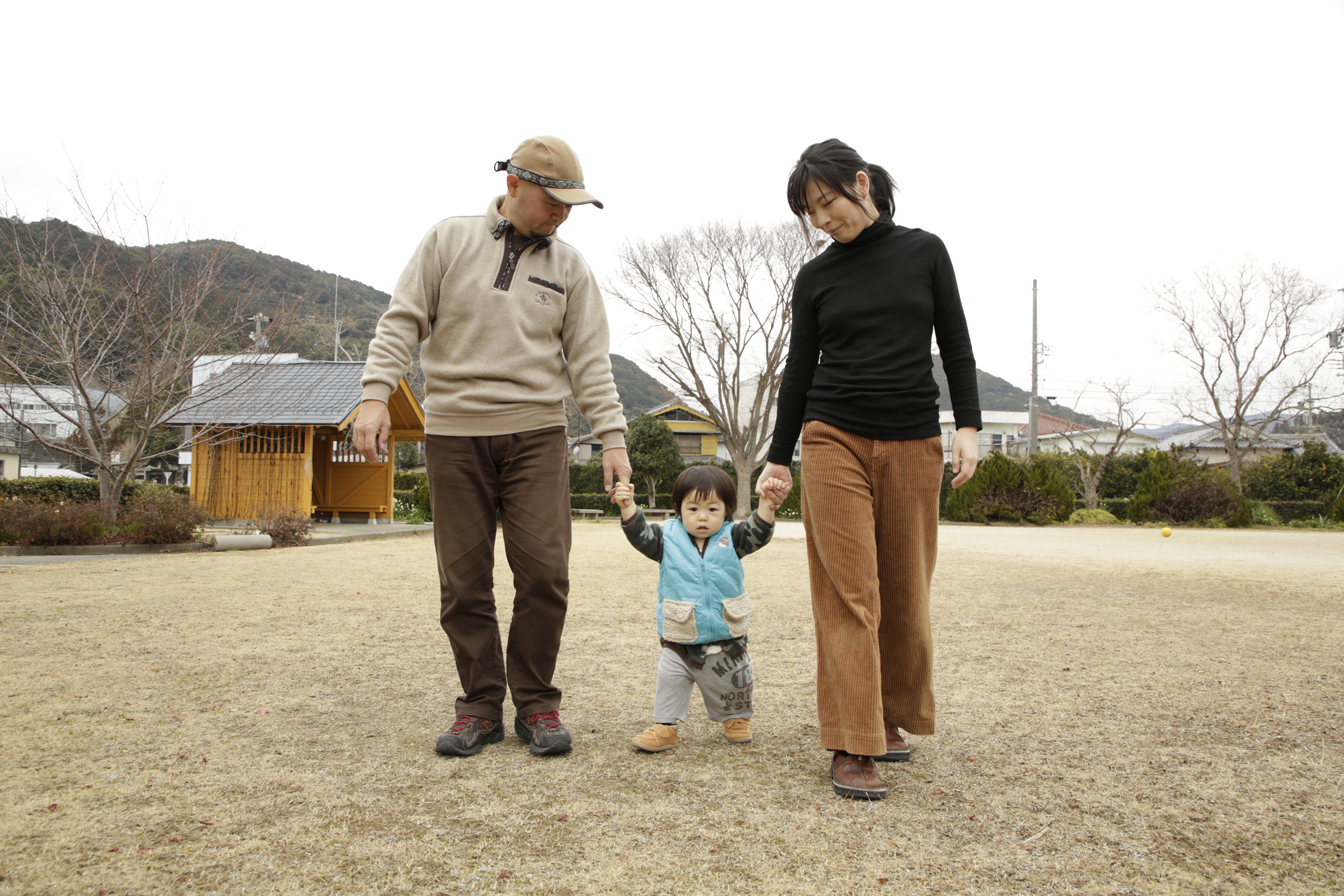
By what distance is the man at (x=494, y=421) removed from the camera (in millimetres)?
2365

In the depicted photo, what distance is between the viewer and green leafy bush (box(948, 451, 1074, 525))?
65.3 ft

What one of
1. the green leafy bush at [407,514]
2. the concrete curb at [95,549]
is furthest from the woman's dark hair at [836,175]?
the green leafy bush at [407,514]

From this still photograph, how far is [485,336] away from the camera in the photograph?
7.96 feet

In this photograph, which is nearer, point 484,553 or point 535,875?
point 535,875

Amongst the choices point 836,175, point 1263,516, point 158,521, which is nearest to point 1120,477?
point 1263,516

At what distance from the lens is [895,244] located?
2262 mm

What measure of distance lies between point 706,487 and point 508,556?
635 millimetres

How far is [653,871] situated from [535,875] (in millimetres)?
213

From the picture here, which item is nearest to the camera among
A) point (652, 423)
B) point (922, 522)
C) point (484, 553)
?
point (922, 522)

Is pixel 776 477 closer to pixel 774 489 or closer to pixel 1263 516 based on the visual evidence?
pixel 774 489

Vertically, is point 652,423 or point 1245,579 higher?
point 652,423

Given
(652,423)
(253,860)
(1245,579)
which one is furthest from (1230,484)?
(253,860)

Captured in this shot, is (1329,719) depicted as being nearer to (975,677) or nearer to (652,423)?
(975,677)

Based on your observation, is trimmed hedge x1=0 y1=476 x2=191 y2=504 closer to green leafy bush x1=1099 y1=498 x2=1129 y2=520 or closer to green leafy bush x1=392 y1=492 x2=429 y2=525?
green leafy bush x1=392 y1=492 x2=429 y2=525
